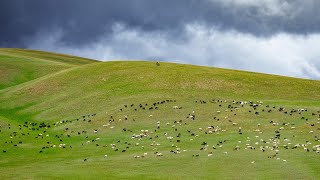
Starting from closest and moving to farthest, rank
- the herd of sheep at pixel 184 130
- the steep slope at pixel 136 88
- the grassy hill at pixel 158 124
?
the grassy hill at pixel 158 124
the herd of sheep at pixel 184 130
the steep slope at pixel 136 88

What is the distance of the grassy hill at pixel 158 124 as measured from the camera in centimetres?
3788

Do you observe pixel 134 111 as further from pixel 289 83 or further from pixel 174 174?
pixel 289 83

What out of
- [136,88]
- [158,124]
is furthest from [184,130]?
[136,88]

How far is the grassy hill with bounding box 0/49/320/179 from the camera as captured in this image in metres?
37.9

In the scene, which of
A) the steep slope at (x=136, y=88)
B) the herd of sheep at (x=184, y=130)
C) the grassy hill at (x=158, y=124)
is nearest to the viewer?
the grassy hill at (x=158, y=124)

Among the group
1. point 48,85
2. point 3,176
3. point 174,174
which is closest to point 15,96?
point 48,85

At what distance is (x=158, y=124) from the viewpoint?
55625mm

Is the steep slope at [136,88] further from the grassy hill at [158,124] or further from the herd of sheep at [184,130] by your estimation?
the herd of sheep at [184,130]

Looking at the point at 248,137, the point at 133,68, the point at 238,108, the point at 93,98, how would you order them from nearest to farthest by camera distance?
the point at 248,137 → the point at 238,108 → the point at 93,98 → the point at 133,68

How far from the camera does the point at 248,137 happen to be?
47750 millimetres

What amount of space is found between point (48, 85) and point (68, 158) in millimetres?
41586

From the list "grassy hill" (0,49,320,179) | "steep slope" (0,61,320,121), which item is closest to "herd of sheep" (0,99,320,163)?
"grassy hill" (0,49,320,179)

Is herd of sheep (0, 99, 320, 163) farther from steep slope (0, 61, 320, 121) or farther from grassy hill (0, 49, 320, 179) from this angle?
steep slope (0, 61, 320, 121)

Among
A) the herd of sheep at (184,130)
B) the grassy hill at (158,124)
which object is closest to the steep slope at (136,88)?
the grassy hill at (158,124)
